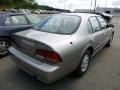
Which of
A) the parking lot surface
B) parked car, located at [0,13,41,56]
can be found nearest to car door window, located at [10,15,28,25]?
parked car, located at [0,13,41,56]

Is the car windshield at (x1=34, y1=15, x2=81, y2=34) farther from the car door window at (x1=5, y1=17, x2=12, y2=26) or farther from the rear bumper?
the car door window at (x1=5, y1=17, x2=12, y2=26)

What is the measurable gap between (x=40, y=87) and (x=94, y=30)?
2.14 metres

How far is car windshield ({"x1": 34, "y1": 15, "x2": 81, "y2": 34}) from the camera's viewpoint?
3.36 m

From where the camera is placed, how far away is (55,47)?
2613mm

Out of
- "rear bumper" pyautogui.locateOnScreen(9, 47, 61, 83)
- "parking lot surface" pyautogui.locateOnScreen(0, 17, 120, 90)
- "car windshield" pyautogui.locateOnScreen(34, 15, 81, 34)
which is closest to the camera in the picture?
"rear bumper" pyautogui.locateOnScreen(9, 47, 61, 83)

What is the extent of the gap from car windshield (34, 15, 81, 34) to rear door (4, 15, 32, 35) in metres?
1.48

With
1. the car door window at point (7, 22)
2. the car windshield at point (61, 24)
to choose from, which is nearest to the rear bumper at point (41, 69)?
the car windshield at point (61, 24)

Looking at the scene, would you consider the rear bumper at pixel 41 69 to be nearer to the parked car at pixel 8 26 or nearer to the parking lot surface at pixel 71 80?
the parking lot surface at pixel 71 80

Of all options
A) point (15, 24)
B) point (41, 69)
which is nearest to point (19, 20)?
point (15, 24)

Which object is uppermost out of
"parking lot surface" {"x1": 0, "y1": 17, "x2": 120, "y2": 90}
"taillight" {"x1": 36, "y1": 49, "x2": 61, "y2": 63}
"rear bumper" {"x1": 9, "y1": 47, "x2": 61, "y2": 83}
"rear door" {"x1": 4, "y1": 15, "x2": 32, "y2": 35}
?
"rear door" {"x1": 4, "y1": 15, "x2": 32, "y2": 35}

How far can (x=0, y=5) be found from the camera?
199 feet

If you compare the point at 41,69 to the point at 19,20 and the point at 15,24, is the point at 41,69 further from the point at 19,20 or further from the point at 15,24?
the point at 19,20

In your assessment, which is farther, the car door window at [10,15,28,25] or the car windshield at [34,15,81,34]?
the car door window at [10,15,28,25]

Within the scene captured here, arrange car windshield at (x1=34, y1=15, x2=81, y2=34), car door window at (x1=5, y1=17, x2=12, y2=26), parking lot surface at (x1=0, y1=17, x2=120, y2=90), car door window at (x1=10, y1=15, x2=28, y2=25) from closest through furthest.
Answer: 1. parking lot surface at (x1=0, y1=17, x2=120, y2=90)
2. car windshield at (x1=34, y1=15, x2=81, y2=34)
3. car door window at (x1=5, y1=17, x2=12, y2=26)
4. car door window at (x1=10, y1=15, x2=28, y2=25)
